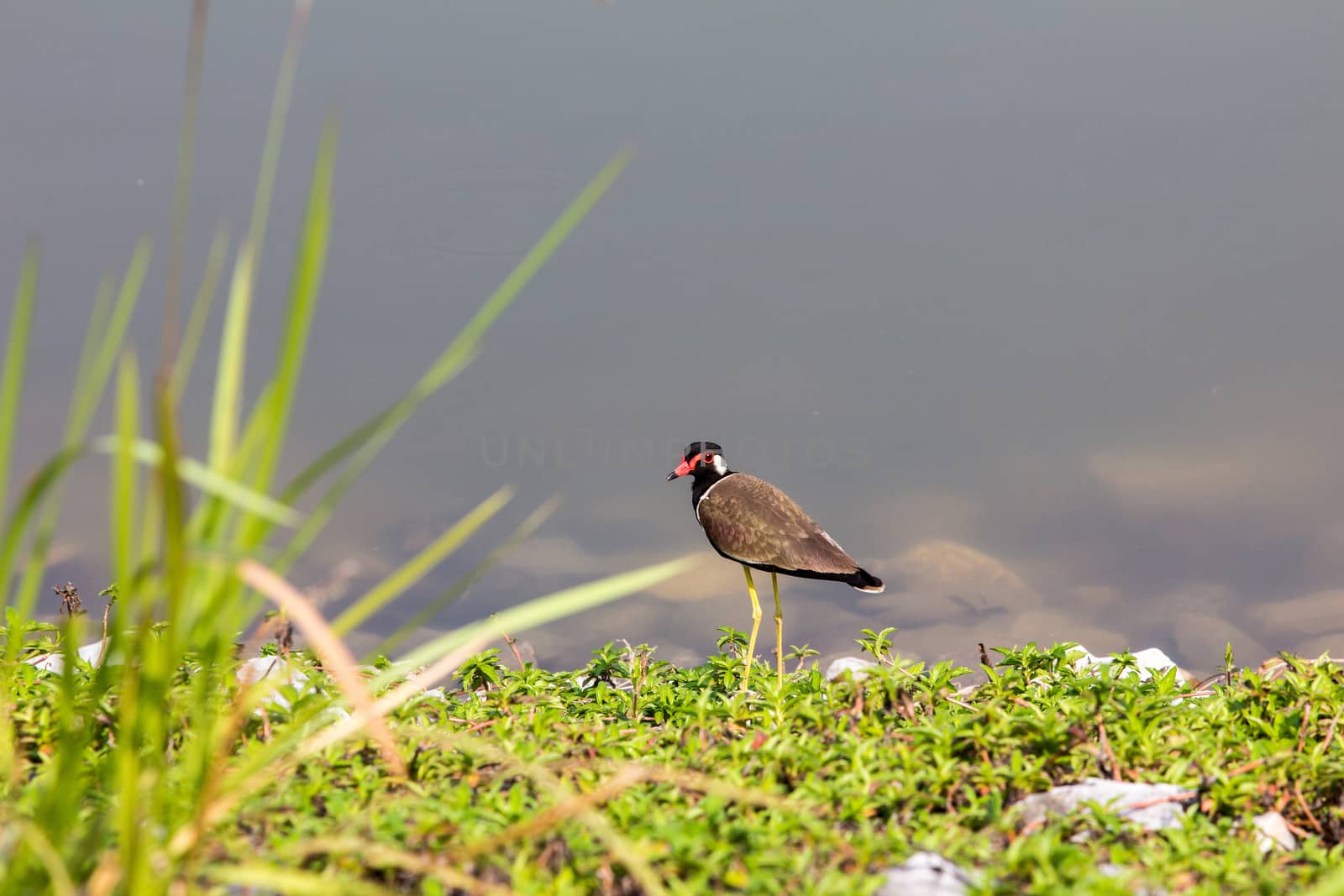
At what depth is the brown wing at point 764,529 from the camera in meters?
7.63

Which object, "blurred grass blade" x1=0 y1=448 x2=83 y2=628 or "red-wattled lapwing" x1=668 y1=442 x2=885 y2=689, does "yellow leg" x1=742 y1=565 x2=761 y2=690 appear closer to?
"red-wattled lapwing" x1=668 y1=442 x2=885 y2=689

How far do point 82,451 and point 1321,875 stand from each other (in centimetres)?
383

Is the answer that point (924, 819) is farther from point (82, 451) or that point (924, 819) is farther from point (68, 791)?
point (82, 451)

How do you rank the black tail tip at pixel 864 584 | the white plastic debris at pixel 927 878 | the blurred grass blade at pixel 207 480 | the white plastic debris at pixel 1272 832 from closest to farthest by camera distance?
1. the blurred grass blade at pixel 207 480
2. the white plastic debris at pixel 927 878
3. the white plastic debris at pixel 1272 832
4. the black tail tip at pixel 864 584

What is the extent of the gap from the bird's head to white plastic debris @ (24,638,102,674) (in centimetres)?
452

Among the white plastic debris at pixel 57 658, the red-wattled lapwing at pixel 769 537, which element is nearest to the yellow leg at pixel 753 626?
the red-wattled lapwing at pixel 769 537

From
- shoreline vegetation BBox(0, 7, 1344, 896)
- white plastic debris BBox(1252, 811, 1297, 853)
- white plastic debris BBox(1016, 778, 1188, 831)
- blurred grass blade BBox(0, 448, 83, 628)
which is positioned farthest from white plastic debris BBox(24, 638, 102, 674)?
white plastic debris BBox(1252, 811, 1297, 853)

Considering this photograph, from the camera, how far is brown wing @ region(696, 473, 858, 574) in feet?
25.0

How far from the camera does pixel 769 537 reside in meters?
7.75

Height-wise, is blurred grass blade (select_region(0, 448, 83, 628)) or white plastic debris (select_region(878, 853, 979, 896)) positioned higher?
blurred grass blade (select_region(0, 448, 83, 628))

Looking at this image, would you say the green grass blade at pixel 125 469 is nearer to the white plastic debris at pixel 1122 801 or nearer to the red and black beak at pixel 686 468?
the white plastic debris at pixel 1122 801

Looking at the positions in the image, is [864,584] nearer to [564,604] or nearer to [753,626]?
[753,626]

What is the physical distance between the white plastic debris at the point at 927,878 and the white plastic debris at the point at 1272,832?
1.31 meters

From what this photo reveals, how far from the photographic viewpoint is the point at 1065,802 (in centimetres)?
381
